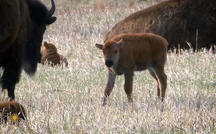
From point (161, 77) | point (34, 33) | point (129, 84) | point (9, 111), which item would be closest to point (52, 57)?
point (34, 33)

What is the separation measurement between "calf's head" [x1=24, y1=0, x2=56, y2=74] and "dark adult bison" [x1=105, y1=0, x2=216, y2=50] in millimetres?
2786

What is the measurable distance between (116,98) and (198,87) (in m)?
1.46

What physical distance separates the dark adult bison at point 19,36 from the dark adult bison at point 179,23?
2909mm

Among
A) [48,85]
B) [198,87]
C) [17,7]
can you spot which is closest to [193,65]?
[198,87]

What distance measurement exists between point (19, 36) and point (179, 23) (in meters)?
5.38

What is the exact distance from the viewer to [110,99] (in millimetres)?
9234

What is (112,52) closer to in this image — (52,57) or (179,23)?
(52,57)

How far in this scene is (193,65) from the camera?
484 inches

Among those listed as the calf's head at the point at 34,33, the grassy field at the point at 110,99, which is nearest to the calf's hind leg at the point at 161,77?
the grassy field at the point at 110,99

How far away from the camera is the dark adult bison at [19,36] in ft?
32.9

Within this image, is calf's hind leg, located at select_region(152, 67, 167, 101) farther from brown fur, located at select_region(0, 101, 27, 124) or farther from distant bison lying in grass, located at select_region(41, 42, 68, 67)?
distant bison lying in grass, located at select_region(41, 42, 68, 67)

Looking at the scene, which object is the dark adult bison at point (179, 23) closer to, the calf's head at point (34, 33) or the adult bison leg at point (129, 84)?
the calf's head at point (34, 33)

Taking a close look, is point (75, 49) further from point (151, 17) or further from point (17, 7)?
point (17, 7)

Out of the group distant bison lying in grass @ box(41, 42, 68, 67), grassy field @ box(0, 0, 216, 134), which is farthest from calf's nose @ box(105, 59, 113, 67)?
distant bison lying in grass @ box(41, 42, 68, 67)
